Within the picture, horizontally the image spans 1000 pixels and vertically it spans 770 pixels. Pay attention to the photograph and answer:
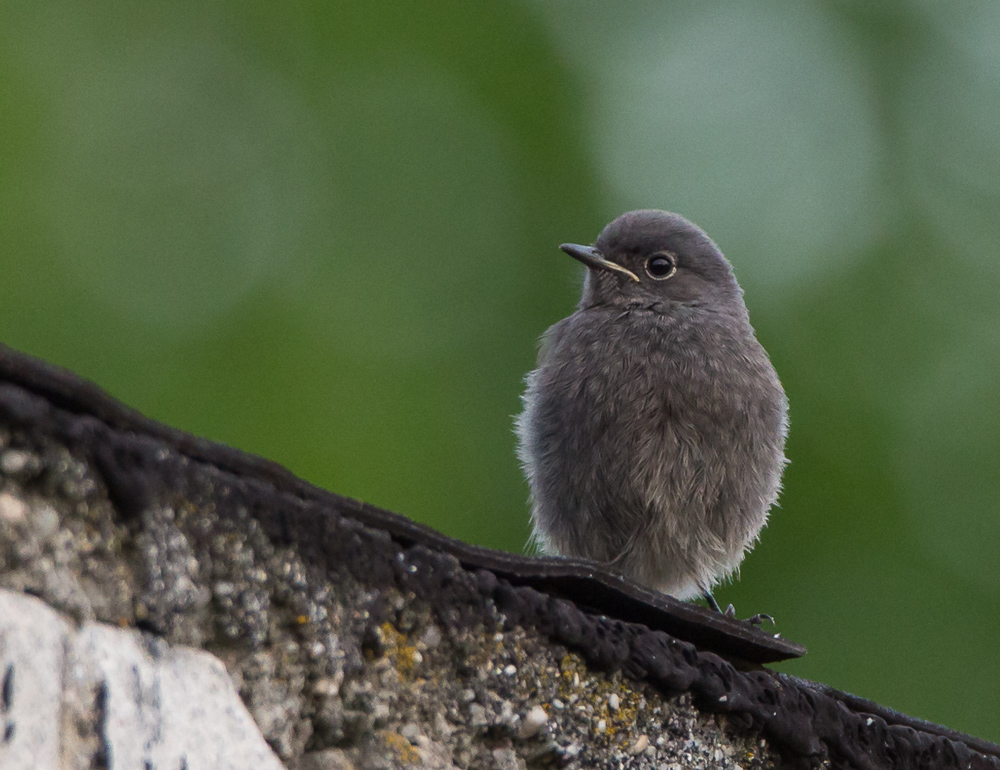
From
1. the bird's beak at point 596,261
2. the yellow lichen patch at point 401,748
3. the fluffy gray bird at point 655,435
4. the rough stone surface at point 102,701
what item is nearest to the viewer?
the rough stone surface at point 102,701

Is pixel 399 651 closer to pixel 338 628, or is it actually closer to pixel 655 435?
pixel 338 628

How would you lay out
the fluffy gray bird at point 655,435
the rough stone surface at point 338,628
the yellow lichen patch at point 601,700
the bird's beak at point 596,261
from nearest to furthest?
the rough stone surface at point 338,628 → the yellow lichen patch at point 601,700 → the fluffy gray bird at point 655,435 → the bird's beak at point 596,261

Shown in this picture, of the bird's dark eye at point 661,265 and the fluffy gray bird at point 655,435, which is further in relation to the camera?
the bird's dark eye at point 661,265

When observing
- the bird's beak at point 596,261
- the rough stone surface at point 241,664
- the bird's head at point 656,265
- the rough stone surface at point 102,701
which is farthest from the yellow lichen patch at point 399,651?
the bird's beak at point 596,261

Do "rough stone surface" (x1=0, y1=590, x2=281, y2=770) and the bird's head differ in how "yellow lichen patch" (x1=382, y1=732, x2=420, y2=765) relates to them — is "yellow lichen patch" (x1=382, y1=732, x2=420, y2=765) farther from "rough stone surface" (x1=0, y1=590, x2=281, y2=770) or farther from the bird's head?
the bird's head

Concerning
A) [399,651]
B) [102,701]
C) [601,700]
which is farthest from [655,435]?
[102,701]

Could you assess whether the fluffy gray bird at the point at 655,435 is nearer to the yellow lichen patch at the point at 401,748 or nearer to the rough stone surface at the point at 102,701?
the yellow lichen patch at the point at 401,748

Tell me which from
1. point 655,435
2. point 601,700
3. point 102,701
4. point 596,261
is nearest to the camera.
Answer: point 102,701

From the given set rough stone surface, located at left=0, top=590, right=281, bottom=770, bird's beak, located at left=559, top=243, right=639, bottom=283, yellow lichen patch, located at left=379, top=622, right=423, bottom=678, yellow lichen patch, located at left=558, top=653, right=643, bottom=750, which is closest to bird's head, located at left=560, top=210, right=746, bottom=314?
bird's beak, located at left=559, top=243, right=639, bottom=283

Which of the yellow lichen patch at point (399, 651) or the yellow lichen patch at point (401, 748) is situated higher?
the yellow lichen patch at point (399, 651)
